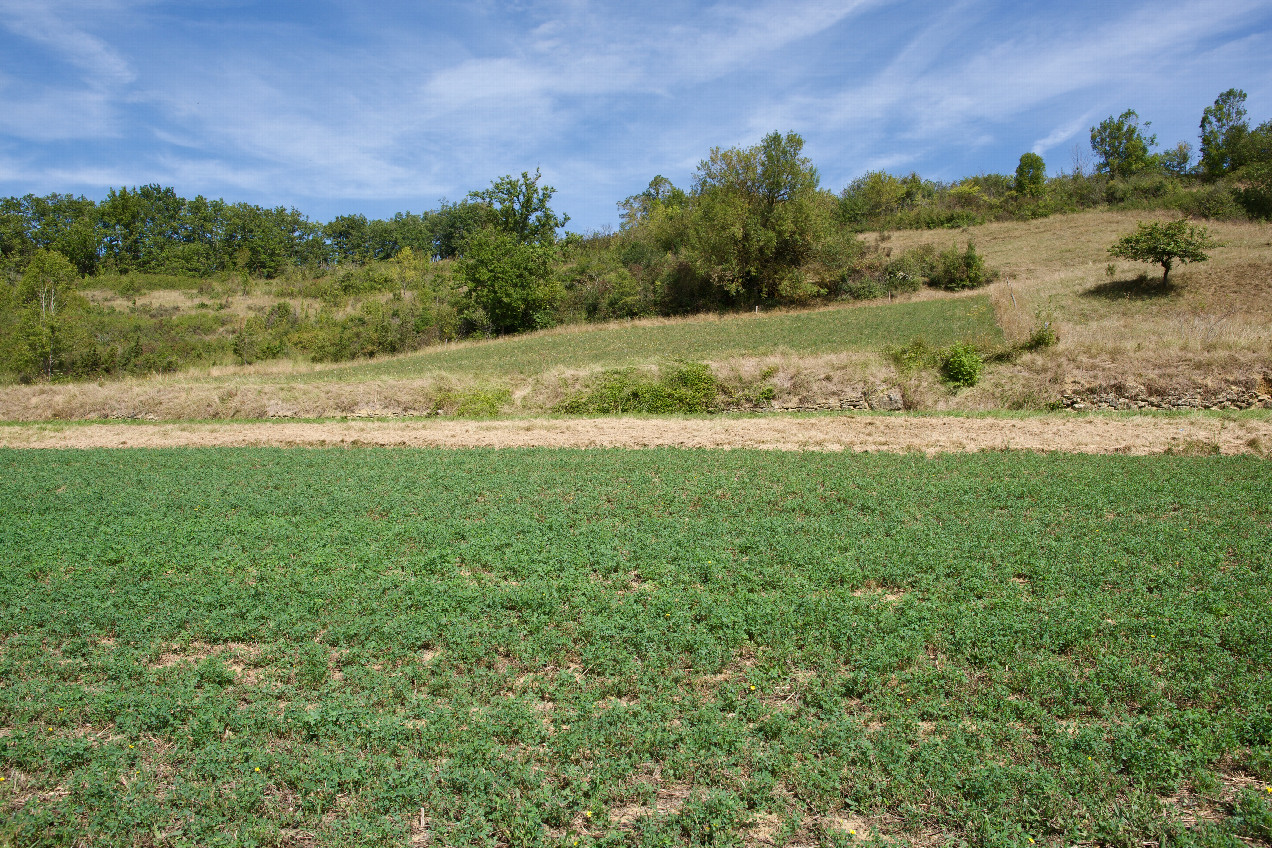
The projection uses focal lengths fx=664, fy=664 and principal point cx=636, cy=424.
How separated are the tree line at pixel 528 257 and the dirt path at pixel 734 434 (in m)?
23.3

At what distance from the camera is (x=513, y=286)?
53719mm

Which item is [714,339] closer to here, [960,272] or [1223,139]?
[960,272]

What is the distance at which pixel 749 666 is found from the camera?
612 cm

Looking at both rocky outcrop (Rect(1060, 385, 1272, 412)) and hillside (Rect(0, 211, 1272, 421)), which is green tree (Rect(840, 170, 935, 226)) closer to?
hillside (Rect(0, 211, 1272, 421))

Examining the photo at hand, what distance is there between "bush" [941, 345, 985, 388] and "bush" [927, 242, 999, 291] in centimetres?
3204

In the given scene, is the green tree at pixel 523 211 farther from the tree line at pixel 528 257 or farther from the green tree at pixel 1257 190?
the green tree at pixel 1257 190

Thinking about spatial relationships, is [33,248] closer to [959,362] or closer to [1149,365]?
[959,362]

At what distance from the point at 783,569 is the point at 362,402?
22.6 m

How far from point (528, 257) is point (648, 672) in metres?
52.1

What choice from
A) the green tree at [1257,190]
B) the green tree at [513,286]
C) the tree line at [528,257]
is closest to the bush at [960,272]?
the tree line at [528,257]

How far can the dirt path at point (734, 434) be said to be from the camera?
15719 millimetres

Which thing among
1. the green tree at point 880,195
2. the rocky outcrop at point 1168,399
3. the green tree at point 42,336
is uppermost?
the green tree at point 880,195

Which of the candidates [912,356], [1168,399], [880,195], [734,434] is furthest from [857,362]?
[880,195]

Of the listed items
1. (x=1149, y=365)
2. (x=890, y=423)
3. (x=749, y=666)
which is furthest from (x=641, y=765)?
(x=1149, y=365)
